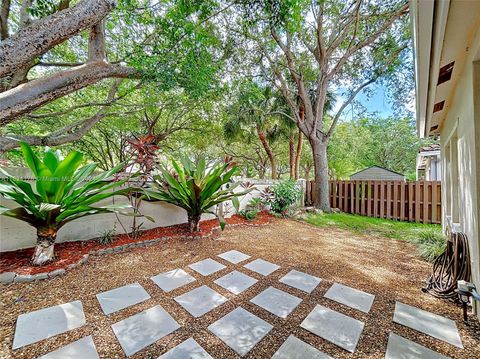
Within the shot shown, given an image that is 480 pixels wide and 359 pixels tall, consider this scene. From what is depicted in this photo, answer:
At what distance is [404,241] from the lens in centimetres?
384

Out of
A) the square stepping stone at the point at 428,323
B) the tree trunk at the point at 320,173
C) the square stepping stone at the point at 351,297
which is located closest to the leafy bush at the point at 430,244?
the square stepping stone at the point at 428,323

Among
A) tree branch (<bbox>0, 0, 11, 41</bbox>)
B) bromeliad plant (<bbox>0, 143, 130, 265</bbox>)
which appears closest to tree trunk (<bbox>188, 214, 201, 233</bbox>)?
bromeliad plant (<bbox>0, 143, 130, 265</bbox>)

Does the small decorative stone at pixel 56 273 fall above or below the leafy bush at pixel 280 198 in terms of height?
below

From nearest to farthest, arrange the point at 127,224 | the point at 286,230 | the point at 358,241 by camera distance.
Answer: the point at 127,224, the point at 358,241, the point at 286,230

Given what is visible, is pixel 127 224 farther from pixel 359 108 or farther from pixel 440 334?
pixel 359 108

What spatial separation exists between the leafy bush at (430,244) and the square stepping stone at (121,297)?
12.6 feet

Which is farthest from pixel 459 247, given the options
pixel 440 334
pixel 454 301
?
pixel 440 334

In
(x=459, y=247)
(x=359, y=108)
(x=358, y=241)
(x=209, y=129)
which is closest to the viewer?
(x=459, y=247)

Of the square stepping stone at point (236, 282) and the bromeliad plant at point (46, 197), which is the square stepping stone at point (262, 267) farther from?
the bromeliad plant at point (46, 197)

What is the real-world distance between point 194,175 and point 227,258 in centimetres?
161

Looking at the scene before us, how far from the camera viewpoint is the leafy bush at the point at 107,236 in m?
3.01

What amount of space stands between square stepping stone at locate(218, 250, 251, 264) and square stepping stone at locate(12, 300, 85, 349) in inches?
62.6

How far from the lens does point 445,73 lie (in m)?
2.14

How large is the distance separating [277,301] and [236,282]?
1.67 ft
